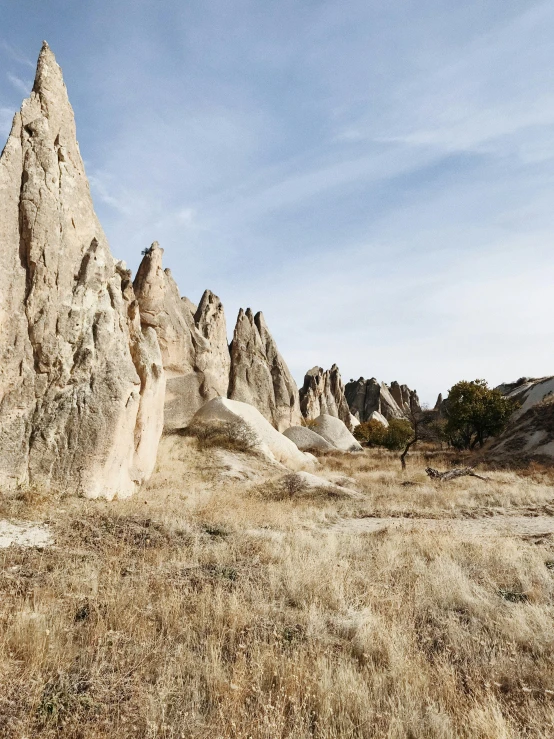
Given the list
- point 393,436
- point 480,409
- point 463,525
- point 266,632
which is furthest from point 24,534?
point 393,436

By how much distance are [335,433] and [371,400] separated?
134 ft

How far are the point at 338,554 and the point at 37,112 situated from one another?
1452 cm

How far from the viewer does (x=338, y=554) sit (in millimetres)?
7887

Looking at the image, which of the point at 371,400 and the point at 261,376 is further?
the point at 371,400

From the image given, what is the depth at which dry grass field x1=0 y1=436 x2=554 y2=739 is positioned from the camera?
325cm

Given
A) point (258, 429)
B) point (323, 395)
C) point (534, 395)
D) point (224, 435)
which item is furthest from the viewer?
point (323, 395)

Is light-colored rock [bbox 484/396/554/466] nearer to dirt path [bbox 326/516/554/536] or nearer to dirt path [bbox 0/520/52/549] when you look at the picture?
dirt path [bbox 326/516/554/536]

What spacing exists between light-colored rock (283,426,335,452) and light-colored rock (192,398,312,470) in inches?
415

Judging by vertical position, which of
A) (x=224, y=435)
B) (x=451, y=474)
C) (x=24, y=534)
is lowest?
(x=451, y=474)

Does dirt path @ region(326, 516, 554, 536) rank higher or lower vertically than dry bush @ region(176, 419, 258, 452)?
lower

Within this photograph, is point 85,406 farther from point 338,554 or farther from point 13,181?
point 338,554

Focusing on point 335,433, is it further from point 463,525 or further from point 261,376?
point 463,525

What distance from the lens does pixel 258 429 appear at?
22906 millimetres

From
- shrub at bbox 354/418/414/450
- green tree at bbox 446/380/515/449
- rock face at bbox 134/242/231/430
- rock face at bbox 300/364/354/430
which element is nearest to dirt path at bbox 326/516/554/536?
rock face at bbox 134/242/231/430
